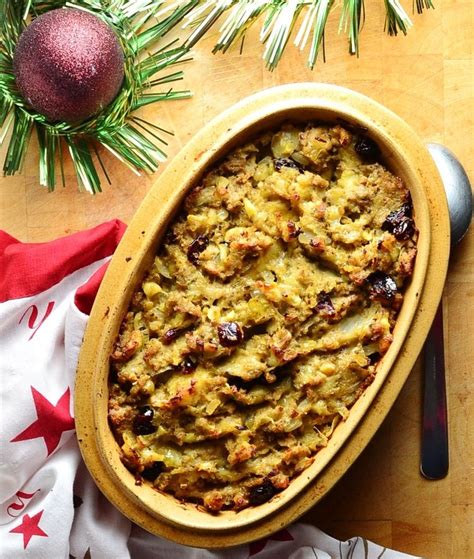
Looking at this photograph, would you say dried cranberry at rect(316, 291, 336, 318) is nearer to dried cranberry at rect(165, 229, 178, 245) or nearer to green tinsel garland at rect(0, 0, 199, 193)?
dried cranberry at rect(165, 229, 178, 245)

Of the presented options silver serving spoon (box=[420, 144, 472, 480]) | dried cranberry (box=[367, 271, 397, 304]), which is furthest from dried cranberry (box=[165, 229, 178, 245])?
silver serving spoon (box=[420, 144, 472, 480])

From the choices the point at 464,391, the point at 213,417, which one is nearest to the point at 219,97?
the point at 213,417

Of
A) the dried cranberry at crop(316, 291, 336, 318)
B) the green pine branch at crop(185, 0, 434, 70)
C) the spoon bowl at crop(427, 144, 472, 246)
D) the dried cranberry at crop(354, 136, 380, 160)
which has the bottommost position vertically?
the dried cranberry at crop(316, 291, 336, 318)

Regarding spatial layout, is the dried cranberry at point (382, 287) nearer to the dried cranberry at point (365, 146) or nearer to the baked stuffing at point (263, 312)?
the baked stuffing at point (263, 312)

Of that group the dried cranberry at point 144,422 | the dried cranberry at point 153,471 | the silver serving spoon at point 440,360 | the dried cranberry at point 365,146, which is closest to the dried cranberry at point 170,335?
the dried cranberry at point 144,422

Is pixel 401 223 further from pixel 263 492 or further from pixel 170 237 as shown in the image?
pixel 263 492
